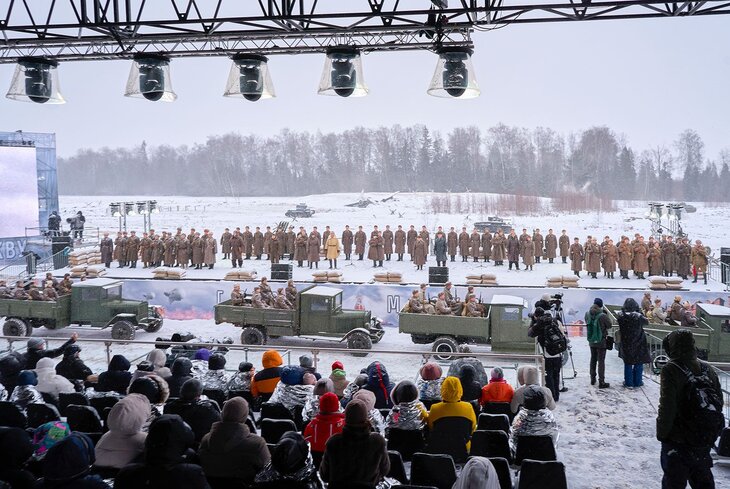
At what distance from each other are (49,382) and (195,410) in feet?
7.61

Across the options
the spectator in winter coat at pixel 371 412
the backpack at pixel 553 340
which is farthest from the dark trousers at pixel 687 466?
the backpack at pixel 553 340

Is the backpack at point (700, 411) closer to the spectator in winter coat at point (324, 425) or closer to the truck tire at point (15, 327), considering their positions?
the spectator in winter coat at point (324, 425)

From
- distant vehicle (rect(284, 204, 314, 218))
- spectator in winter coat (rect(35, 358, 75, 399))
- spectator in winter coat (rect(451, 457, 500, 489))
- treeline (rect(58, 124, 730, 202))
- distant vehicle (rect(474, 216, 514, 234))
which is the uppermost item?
treeline (rect(58, 124, 730, 202))

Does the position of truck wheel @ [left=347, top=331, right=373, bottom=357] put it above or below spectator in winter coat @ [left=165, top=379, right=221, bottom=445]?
below

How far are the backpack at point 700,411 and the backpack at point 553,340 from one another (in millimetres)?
4705

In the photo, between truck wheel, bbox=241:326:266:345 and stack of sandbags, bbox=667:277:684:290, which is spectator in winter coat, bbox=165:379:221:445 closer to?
truck wheel, bbox=241:326:266:345

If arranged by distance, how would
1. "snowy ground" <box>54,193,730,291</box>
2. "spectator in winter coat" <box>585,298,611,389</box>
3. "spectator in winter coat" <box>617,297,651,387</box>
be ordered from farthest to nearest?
"snowy ground" <box>54,193,730,291</box>
"spectator in winter coat" <box>585,298,611,389</box>
"spectator in winter coat" <box>617,297,651,387</box>

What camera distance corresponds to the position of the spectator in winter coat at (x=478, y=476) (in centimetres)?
344

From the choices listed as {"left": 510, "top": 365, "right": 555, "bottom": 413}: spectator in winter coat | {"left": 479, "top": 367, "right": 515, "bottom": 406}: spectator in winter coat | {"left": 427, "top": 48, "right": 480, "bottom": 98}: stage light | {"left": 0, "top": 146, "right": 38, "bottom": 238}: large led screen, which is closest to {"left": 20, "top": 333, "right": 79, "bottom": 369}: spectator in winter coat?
{"left": 479, "top": 367, "right": 515, "bottom": 406}: spectator in winter coat

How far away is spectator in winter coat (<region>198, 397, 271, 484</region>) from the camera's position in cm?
425

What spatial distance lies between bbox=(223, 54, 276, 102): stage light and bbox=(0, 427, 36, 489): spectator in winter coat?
5363mm

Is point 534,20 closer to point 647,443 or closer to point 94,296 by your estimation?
point 647,443

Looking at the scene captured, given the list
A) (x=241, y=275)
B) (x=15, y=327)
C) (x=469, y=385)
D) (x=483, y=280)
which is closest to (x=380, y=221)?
(x=241, y=275)

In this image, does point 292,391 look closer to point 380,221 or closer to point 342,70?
point 342,70
